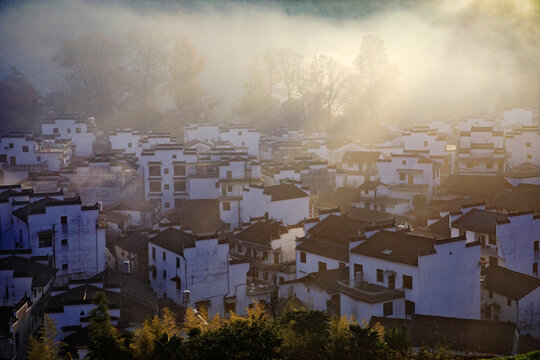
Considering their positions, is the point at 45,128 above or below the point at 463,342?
above

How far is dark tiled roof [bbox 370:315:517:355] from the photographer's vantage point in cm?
1484

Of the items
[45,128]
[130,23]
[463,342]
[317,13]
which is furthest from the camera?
[317,13]

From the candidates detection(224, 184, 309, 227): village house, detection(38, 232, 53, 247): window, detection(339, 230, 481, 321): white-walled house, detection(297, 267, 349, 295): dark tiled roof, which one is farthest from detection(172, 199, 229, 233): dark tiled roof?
detection(339, 230, 481, 321): white-walled house

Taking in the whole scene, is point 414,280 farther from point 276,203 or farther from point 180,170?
point 180,170

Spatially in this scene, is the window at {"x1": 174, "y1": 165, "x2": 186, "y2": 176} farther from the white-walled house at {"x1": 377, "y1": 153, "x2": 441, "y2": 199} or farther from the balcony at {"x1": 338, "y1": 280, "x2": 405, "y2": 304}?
the balcony at {"x1": 338, "y1": 280, "x2": 405, "y2": 304}

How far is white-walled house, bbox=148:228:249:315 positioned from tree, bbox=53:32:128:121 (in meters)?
29.2

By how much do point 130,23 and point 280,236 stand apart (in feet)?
130

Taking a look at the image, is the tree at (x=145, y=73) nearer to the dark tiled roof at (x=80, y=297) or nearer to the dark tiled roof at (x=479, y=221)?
the dark tiled roof at (x=479, y=221)

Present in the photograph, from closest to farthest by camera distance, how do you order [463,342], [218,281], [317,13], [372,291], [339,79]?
[463,342] < [372,291] < [218,281] < [339,79] < [317,13]

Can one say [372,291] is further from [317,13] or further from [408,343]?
[317,13]

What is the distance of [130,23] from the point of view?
5681cm

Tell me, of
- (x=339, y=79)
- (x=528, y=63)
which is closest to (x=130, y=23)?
(x=339, y=79)

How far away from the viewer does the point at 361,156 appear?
34656mm

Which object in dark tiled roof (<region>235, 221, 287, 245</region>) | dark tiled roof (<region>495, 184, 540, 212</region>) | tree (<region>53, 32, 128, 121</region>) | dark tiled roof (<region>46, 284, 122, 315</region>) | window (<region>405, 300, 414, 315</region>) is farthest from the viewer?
tree (<region>53, 32, 128, 121</region>)
